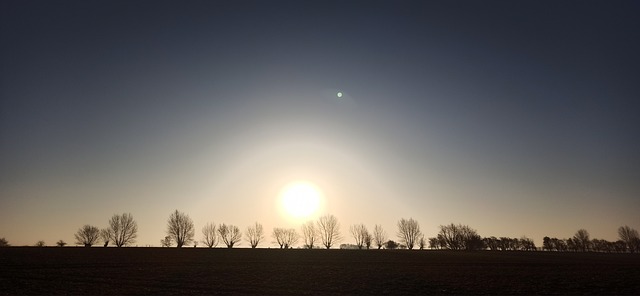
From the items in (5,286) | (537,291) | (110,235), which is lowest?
(537,291)

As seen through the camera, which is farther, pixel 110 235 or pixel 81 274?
pixel 110 235

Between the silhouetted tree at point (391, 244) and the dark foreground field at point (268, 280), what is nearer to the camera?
the dark foreground field at point (268, 280)

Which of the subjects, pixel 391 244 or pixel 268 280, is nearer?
pixel 268 280

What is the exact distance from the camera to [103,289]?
3612 centimetres

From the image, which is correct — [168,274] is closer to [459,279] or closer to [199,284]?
[199,284]

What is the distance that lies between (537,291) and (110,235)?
146764 millimetres

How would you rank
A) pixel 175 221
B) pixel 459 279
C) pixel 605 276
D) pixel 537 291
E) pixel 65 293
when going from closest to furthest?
pixel 65 293 → pixel 537 291 → pixel 459 279 → pixel 605 276 → pixel 175 221

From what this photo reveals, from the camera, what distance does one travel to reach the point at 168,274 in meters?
47.8

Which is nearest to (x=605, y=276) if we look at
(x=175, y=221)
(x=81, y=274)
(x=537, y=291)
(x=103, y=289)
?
(x=537, y=291)

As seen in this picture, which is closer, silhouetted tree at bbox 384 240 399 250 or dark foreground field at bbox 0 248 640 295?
dark foreground field at bbox 0 248 640 295

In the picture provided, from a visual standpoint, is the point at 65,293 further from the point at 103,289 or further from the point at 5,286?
the point at 5,286

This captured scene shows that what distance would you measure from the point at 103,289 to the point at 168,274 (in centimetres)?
1206

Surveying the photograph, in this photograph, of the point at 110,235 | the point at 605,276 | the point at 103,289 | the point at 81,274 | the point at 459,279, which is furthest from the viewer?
the point at 110,235

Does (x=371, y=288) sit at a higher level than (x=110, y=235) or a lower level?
A: lower
